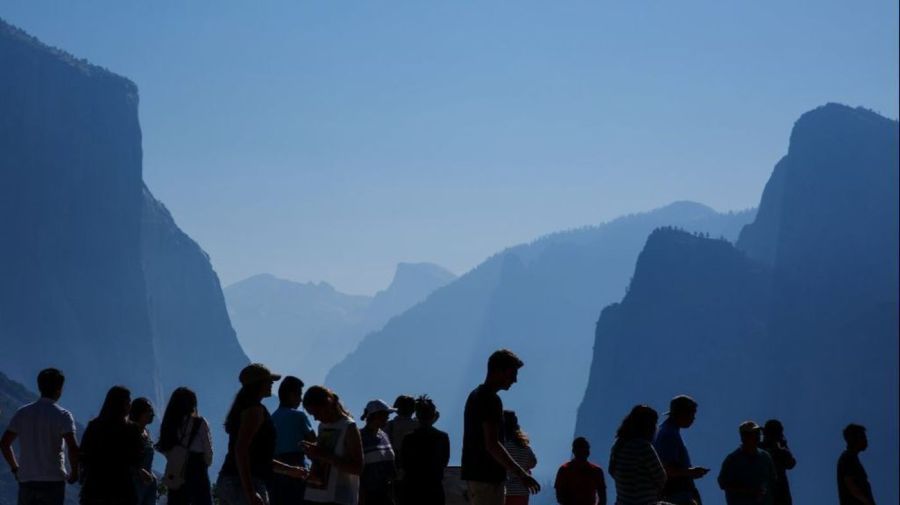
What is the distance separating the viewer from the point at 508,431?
38.8 ft

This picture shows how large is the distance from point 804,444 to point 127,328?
95901 millimetres

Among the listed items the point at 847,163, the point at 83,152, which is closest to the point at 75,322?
the point at 83,152

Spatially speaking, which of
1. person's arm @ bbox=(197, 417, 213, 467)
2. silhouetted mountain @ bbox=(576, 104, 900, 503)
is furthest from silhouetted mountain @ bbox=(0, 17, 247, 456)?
person's arm @ bbox=(197, 417, 213, 467)

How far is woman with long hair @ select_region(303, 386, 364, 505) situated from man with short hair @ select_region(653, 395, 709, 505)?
9.74 feet

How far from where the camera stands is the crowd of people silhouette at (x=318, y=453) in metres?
9.03

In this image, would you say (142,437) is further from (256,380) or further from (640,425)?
(640,425)

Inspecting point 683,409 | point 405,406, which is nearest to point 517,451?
point 405,406

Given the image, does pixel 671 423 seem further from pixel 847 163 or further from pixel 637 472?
pixel 847 163

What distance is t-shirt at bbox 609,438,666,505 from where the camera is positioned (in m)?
9.77

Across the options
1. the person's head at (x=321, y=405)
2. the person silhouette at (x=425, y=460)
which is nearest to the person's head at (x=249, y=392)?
the person's head at (x=321, y=405)

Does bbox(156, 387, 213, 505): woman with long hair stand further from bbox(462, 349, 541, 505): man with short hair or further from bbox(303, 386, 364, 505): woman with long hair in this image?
bbox(462, 349, 541, 505): man with short hair

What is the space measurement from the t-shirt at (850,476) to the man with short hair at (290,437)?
6.02 m

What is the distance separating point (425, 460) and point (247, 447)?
64.9 inches

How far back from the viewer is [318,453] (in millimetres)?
9023
